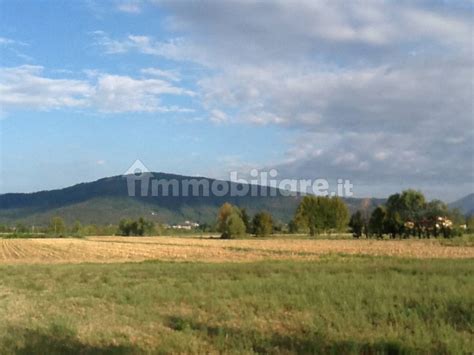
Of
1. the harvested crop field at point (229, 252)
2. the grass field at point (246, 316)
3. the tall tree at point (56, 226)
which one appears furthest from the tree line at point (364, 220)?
the grass field at point (246, 316)

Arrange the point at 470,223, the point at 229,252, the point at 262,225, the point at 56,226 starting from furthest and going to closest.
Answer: the point at 56,226 → the point at 262,225 → the point at 470,223 → the point at 229,252

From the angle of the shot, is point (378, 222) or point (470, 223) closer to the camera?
point (378, 222)

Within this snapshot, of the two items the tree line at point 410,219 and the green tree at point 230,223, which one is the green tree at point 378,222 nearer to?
the tree line at point 410,219

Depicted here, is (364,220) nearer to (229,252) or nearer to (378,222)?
(378,222)

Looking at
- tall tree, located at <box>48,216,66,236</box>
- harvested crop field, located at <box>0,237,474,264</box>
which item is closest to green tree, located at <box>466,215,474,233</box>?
harvested crop field, located at <box>0,237,474,264</box>

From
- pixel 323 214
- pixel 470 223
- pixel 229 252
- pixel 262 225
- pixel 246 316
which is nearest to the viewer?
pixel 246 316

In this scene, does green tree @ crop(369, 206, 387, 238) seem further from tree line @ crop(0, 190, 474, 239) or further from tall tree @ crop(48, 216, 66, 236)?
tall tree @ crop(48, 216, 66, 236)

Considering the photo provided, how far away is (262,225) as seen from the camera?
114m

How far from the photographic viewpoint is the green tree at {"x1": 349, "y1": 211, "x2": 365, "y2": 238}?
103m

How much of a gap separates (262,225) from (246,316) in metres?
101

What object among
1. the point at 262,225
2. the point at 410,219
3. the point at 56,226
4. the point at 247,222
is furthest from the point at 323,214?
the point at 56,226

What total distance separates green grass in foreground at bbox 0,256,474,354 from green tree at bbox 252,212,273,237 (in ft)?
305

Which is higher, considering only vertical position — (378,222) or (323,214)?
(323,214)

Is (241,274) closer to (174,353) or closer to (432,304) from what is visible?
(432,304)
